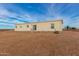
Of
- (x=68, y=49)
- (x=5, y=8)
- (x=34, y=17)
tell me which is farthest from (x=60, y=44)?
(x=5, y=8)

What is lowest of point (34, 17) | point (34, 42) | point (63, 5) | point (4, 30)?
point (34, 42)

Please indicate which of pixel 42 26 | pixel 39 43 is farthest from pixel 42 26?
pixel 39 43

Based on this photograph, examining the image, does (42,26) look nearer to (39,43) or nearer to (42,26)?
(42,26)

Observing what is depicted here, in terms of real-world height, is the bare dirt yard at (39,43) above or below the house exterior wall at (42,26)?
below

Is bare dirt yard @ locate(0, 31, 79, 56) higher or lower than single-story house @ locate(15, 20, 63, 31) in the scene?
lower

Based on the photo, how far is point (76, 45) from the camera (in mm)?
2107

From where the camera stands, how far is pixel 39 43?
6.97 ft

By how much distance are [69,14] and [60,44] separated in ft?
1.21

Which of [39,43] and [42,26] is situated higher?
[42,26]

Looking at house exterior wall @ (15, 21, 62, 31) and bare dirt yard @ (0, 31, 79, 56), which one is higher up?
house exterior wall @ (15, 21, 62, 31)

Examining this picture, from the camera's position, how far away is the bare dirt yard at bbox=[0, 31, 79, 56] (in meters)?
2.10

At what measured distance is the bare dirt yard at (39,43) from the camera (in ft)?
6.89

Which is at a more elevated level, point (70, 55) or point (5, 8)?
point (5, 8)

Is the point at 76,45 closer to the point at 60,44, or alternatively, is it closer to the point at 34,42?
the point at 60,44
